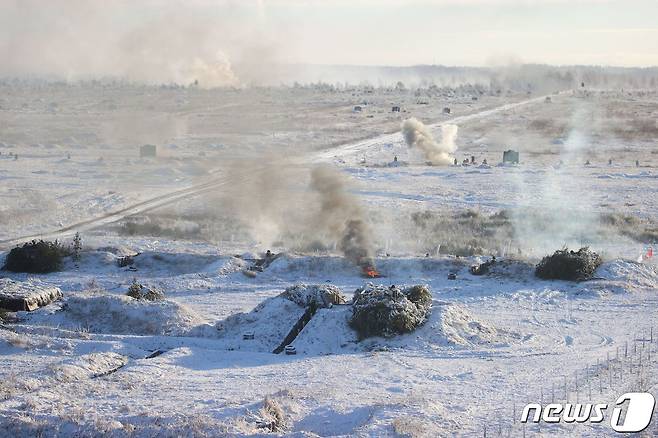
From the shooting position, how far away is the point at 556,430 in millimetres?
15242

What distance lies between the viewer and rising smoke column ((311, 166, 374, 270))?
3366 cm

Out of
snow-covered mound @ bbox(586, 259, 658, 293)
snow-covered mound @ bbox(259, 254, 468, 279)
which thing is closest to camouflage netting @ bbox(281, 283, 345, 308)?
snow-covered mound @ bbox(259, 254, 468, 279)

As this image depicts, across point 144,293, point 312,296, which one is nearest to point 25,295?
point 144,293

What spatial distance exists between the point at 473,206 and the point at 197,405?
33867mm

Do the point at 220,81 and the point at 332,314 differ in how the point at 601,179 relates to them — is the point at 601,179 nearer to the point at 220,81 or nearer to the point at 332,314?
the point at 332,314

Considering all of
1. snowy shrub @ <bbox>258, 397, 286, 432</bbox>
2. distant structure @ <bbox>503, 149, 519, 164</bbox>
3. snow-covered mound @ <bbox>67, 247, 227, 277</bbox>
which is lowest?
snow-covered mound @ <bbox>67, 247, 227, 277</bbox>

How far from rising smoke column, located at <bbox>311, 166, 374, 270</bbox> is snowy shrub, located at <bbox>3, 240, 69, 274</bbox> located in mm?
10855

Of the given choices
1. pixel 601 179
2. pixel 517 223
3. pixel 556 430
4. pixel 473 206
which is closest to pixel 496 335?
pixel 556 430

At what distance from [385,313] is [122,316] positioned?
7322 mm

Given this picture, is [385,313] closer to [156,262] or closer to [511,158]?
[156,262]

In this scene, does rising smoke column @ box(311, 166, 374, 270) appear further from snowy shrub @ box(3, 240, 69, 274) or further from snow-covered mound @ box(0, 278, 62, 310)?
snow-covered mound @ box(0, 278, 62, 310)

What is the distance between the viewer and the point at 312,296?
2428 cm

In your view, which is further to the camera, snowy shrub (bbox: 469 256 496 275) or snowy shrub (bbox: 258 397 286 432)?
snowy shrub (bbox: 469 256 496 275)

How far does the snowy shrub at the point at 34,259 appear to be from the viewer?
30594mm
